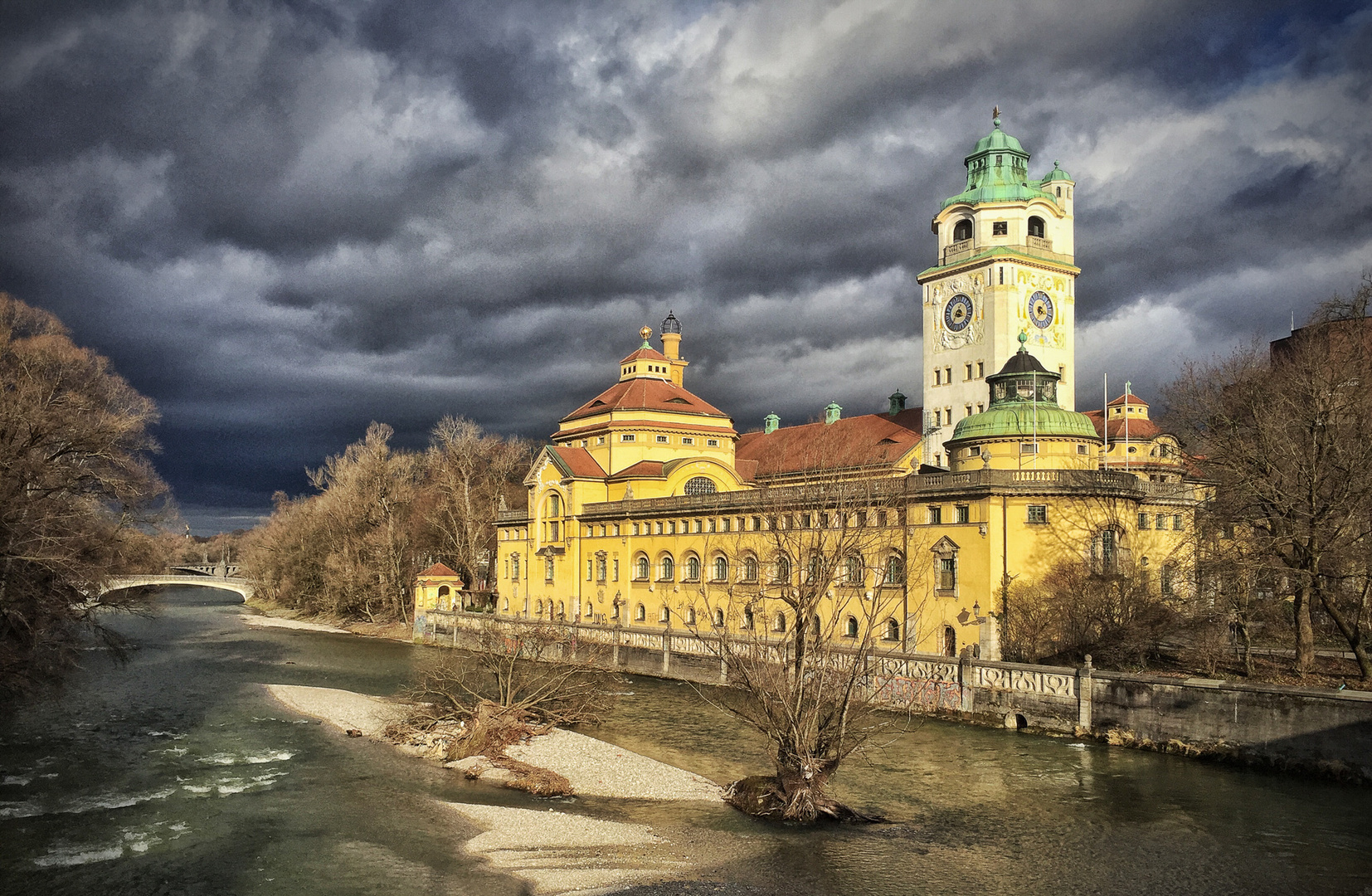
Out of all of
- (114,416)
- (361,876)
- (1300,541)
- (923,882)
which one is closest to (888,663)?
(1300,541)

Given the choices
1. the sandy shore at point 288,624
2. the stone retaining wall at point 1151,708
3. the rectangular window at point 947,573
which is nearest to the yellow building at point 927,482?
the rectangular window at point 947,573

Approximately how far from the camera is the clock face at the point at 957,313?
208 feet

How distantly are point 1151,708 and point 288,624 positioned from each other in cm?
6621

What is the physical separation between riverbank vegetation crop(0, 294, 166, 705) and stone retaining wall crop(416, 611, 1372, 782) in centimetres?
1804

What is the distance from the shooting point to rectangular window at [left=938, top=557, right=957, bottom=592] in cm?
4178

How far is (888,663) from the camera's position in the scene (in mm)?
37281

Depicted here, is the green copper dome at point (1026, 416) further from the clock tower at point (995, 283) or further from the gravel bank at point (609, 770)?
the gravel bank at point (609, 770)

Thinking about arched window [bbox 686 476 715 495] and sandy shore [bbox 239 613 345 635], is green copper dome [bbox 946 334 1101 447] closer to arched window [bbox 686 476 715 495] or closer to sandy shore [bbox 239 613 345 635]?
arched window [bbox 686 476 715 495]

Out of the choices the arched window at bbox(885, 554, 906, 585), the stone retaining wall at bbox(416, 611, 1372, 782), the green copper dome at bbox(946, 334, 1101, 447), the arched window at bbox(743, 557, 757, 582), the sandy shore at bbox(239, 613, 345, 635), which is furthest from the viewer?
the sandy shore at bbox(239, 613, 345, 635)

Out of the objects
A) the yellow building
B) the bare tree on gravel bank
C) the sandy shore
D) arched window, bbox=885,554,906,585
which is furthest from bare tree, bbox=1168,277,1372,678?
the sandy shore

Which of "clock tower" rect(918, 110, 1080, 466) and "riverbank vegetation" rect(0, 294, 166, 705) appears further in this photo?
"clock tower" rect(918, 110, 1080, 466)

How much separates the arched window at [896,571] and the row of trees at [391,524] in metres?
39.5

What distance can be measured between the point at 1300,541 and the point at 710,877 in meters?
24.0

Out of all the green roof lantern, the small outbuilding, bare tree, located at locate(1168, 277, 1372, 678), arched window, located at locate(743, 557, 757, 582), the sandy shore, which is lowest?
the sandy shore
